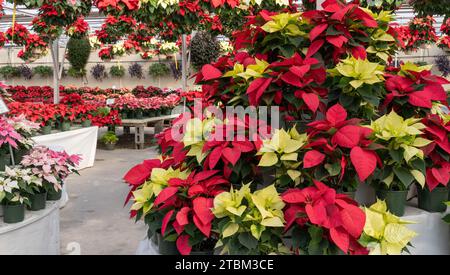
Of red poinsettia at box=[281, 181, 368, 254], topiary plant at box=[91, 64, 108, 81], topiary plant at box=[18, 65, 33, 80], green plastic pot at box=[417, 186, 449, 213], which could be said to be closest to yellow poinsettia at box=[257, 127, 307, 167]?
red poinsettia at box=[281, 181, 368, 254]

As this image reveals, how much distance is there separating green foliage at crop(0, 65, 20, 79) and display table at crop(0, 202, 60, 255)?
603 inches

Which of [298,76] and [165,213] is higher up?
[298,76]

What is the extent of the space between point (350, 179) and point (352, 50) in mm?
488

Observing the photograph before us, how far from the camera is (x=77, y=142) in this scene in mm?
5723

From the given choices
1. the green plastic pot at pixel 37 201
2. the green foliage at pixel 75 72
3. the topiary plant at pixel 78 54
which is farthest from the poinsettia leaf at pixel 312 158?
the green foliage at pixel 75 72

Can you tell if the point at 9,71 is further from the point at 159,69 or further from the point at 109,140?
the point at 109,140

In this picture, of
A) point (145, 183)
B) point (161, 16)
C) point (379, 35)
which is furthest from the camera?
point (161, 16)

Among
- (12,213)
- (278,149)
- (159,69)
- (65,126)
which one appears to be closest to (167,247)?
(278,149)

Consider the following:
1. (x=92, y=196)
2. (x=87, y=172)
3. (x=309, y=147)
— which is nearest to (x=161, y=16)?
(x=92, y=196)

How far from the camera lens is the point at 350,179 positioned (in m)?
1.45

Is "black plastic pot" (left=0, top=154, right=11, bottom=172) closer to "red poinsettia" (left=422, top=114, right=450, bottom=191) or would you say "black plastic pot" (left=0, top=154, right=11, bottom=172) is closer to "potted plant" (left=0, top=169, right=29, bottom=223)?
"potted plant" (left=0, top=169, right=29, bottom=223)

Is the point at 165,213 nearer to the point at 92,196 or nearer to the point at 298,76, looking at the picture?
the point at 298,76

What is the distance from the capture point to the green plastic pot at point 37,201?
8.68ft

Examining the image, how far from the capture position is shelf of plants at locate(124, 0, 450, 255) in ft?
4.13
